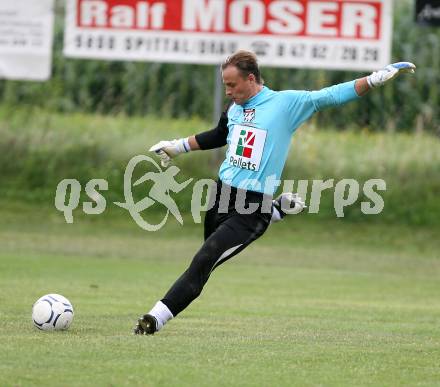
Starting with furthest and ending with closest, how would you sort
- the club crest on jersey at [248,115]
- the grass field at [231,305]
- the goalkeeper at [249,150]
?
the club crest on jersey at [248,115] < the goalkeeper at [249,150] < the grass field at [231,305]

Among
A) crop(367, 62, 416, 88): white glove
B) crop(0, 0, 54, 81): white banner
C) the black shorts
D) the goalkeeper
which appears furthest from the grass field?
crop(0, 0, 54, 81): white banner

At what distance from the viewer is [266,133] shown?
975cm

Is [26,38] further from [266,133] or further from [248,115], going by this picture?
[266,133]

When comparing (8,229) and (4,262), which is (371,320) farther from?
(8,229)

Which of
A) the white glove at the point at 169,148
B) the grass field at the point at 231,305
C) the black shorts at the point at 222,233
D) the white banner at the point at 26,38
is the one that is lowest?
the grass field at the point at 231,305

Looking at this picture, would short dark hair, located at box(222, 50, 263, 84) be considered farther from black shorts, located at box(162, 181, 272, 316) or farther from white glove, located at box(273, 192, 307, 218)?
white glove, located at box(273, 192, 307, 218)

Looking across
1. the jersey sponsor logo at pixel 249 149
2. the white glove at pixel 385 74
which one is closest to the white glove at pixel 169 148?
the jersey sponsor logo at pixel 249 149

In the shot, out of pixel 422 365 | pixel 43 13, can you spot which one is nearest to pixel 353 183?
pixel 43 13

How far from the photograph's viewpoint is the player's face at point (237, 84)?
9.73m

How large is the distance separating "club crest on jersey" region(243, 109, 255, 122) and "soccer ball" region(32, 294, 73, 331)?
2.14 metres

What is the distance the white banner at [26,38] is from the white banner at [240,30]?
49cm

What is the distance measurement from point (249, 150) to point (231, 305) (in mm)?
4056

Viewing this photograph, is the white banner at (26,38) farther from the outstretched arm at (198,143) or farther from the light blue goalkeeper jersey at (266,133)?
the light blue goalkeeper jersey at (266,133)

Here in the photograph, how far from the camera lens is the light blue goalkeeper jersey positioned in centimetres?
972
